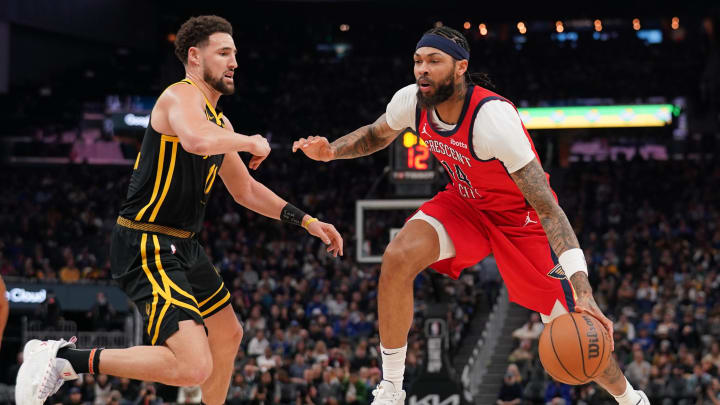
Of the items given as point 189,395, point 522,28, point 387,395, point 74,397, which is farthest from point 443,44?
point 522,28

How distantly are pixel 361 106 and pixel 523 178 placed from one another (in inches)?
933

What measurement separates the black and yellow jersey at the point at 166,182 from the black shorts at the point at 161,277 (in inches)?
4.4

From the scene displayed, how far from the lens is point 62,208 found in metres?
24.1

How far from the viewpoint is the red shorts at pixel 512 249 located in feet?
18.2

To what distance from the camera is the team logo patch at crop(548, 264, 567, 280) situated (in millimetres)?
5516

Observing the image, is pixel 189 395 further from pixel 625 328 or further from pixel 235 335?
pixel 235 335

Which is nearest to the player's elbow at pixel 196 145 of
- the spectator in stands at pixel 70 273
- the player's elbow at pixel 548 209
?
the player's elbow at pixel 548 209

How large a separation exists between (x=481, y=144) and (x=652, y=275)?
15.0 meters

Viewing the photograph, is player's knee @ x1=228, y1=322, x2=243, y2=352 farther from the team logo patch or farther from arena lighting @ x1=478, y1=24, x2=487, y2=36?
arena lighting @ x1=478, y1=24, x2=487, y2=36

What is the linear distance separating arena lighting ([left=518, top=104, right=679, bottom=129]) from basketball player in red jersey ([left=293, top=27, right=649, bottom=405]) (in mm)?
21686

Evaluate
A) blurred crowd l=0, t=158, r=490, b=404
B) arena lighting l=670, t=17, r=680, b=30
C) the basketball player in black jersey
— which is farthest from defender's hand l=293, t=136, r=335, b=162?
arena lighting l=670, t=17, r=680, b=30

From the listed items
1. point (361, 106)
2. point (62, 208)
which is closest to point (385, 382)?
point (62, 208)

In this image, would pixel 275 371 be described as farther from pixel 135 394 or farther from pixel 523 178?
pixel 523 178

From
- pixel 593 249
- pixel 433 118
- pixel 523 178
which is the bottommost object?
pixel 593 249
